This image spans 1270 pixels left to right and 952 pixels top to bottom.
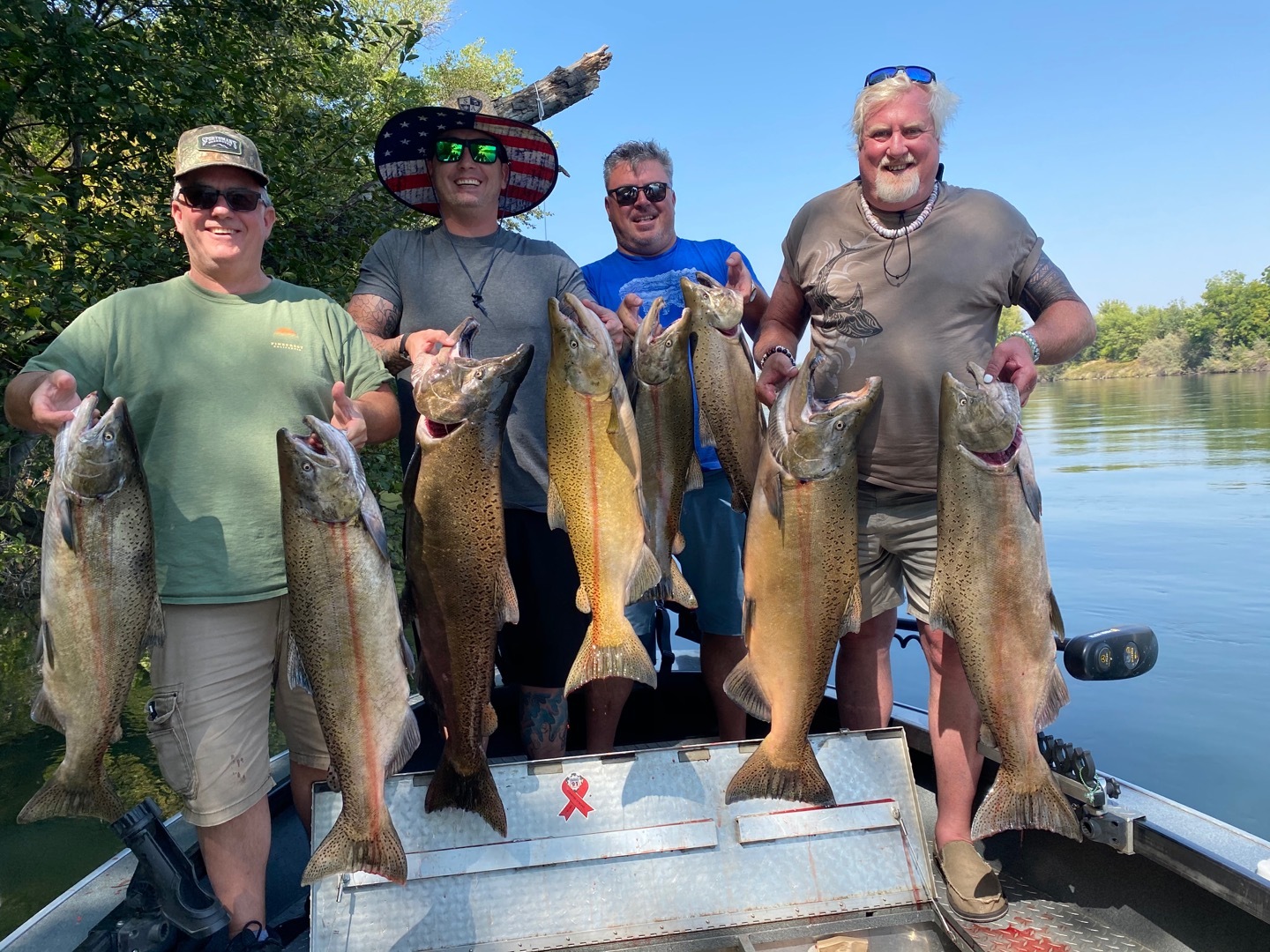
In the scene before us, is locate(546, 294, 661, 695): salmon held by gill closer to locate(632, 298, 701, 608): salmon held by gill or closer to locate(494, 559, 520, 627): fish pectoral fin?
locate(632, 298, 701, 608): salmon held by gill

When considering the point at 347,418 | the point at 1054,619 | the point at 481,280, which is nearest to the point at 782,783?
the point at 1054,619

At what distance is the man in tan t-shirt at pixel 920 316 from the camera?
3297 millimetres

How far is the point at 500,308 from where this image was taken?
3.51 m

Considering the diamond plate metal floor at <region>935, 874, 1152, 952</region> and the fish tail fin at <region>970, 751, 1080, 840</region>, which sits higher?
the fish tail fin at <region>970, 751, 1080, 840</region>

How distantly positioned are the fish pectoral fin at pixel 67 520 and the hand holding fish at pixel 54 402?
236 millimetres

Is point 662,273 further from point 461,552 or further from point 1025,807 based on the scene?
point 1025,807

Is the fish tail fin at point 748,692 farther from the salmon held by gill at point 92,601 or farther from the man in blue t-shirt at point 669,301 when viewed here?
the salmon held by gill at point 92,601

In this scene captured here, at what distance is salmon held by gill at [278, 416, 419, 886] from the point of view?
2.67m

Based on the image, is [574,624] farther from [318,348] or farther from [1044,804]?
[1044,804]

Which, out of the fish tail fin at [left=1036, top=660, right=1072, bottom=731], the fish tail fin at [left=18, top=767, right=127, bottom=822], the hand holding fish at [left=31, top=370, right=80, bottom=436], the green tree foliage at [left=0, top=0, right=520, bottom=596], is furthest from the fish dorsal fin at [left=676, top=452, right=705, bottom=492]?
the green tree foliage at [left=0, top=0, right=520, bottom=596]

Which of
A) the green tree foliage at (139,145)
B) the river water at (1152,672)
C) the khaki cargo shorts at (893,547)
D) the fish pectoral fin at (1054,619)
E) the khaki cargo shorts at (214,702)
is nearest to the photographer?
the khaki cargo shorts at (214,702)

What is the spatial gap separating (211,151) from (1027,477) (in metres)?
3.16

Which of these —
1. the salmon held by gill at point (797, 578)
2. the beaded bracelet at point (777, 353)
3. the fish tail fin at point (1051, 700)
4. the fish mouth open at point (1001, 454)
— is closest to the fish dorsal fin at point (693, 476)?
the salmon held by gill at point (797, 578)

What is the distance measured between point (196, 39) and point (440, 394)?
23.4 ft
